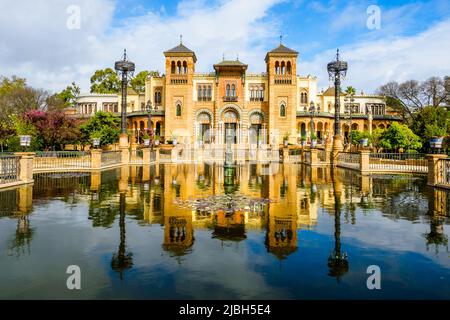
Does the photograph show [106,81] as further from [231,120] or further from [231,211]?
[231,211]

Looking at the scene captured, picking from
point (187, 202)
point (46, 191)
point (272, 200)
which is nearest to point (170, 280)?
point (187, 202)

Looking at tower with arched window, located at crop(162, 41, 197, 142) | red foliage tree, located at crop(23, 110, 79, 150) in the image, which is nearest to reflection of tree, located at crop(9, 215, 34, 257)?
red foliage tree, located at crop(23, 110, 79, 150)

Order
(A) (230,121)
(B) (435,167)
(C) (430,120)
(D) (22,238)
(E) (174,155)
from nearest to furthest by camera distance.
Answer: (D) (22,238) < (B) (435,167) < (E) (174,155) < (C) (430,120) < (A) (230,121)

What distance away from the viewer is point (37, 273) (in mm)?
4742

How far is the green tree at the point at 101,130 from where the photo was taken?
134ft

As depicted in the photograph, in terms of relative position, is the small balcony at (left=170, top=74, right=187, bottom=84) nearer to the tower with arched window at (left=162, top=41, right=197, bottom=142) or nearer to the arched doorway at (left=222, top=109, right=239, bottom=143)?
the tower with arched window at (left=162, top=41, right=197, bottom=142)

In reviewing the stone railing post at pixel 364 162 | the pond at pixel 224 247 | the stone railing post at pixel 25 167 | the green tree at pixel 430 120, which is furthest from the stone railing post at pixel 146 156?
the green tree at pixel 430 120

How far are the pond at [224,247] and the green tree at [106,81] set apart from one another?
2877 inches

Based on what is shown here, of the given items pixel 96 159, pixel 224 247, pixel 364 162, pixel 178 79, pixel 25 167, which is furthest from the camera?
pixel 178 79

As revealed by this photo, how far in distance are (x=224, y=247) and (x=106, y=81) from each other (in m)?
81.2

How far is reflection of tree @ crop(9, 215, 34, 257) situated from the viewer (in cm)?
580

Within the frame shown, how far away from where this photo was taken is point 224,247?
5.96 meters

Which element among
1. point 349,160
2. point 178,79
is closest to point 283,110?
point 178,79
